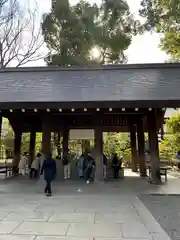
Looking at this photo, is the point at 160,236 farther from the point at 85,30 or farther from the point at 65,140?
the point at 85,30

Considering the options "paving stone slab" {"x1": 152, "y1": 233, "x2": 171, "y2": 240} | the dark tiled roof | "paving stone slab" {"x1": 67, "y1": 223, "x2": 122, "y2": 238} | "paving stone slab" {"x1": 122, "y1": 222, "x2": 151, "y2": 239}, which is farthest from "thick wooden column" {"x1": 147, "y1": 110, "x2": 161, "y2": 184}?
"paving stone slab" {"x1": 152, "y1": 233, "x2": 171, "y2": 240}

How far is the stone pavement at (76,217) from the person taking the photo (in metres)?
4.10

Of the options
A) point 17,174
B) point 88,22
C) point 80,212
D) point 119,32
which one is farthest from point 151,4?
point 80,212

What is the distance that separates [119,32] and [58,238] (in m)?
21.6

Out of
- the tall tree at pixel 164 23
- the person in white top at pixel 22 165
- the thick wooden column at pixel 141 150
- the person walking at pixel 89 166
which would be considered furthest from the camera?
the tall tree at pixel 164 23

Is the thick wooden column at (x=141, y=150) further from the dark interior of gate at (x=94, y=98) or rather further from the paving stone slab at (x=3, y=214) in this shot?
the paving stone slab at (x=3, y=214)

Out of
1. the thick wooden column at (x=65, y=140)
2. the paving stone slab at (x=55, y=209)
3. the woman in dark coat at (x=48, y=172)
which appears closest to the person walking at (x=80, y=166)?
the thick wooden column at (x=65, y=140)

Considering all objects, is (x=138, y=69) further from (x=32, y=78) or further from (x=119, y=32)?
(x=119, y=32)

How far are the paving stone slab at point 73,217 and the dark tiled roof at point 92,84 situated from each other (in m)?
4.54

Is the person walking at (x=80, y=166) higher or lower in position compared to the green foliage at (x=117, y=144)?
lower

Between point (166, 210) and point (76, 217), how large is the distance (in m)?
2.31

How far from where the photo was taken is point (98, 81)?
37.0ft

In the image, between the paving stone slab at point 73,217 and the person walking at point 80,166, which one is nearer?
the paving stone slab at point 73,217

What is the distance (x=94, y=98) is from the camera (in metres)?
A: 9.18
